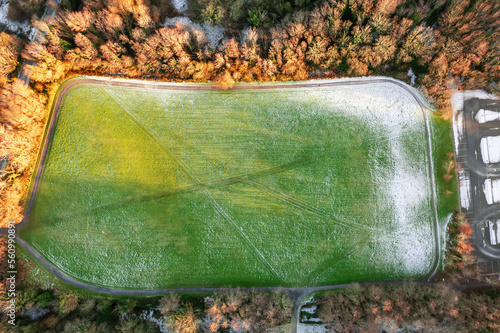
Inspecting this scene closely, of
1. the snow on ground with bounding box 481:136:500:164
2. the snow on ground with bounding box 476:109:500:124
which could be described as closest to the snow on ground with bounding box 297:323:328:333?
the snow on ground with bounding box 481:136:500:164

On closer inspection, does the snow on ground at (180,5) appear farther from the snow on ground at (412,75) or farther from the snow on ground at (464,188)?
the snow on ground at (464,188)

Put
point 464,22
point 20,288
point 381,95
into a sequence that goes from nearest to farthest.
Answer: point 464,22 → point 20,288 → point 381,95

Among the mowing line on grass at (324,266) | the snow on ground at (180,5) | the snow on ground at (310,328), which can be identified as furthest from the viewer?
the snow on ground at (180,5)

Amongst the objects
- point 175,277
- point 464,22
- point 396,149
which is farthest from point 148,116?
point 464,22

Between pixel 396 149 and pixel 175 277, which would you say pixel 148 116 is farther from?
pixel 396 149

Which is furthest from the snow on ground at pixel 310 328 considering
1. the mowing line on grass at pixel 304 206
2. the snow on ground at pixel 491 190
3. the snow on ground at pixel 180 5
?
the snow on ground at pixel 180 5

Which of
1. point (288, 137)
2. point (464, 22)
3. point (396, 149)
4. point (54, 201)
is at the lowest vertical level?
point (54, 201)
